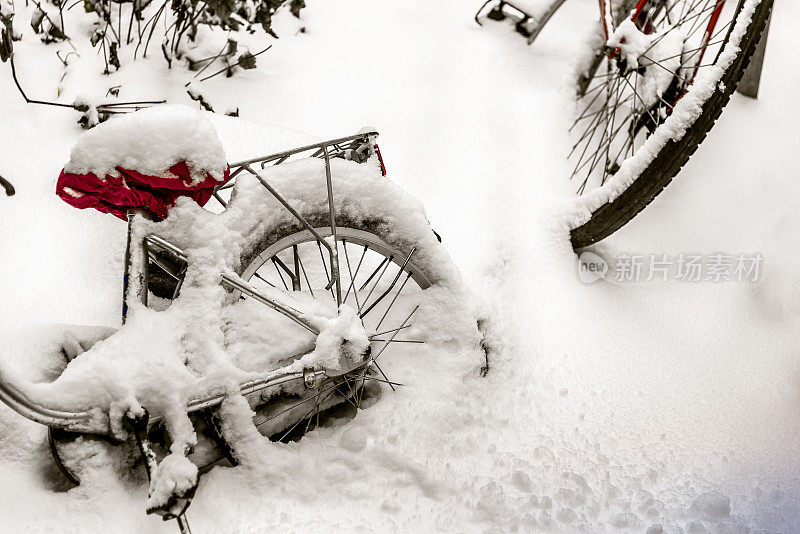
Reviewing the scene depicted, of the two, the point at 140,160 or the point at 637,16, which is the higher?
the point at 637,16

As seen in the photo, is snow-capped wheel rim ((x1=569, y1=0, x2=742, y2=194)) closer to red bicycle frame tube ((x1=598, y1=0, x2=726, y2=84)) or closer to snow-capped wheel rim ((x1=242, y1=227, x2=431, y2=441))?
red bicycle frame tube ((x1=598, y1=0, x2=726, y2=84))

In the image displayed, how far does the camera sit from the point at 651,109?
2445mm

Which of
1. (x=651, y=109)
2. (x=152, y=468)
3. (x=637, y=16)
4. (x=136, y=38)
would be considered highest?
(x=637, y=16)

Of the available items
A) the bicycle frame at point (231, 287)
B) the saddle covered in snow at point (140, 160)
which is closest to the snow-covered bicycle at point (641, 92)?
the bicycle frame at point (231, 287)

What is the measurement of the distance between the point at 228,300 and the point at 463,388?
756 millimetres

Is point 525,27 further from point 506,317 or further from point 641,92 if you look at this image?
point 506,317

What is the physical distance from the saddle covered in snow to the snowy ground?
606 millimetres

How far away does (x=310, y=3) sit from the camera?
298 cm

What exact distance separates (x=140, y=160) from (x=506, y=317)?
4.09 ft

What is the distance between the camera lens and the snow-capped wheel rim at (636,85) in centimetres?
221

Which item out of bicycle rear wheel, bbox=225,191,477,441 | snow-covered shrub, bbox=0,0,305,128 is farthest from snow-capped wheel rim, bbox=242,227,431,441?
snow-covered shrub, bbox=0,0,305,128

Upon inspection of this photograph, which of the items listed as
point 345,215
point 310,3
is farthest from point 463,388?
point 310,3

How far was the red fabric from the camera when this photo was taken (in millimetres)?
1382

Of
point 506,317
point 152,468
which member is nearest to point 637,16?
point 506,317
